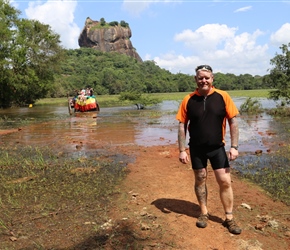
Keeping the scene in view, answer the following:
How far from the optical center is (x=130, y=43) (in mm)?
171375

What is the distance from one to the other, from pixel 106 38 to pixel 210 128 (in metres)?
163

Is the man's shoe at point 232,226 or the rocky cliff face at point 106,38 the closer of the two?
the man's shoe at point 232,226

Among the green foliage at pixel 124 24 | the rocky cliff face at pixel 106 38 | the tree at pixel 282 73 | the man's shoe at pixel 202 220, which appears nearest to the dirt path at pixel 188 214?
the man's shoe at pixel 202 220

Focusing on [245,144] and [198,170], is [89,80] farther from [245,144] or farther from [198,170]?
[198,170]

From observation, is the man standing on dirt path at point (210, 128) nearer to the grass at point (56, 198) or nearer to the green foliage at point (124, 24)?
the grass at point (56, 198)

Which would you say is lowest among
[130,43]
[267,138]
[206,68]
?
[267,138]

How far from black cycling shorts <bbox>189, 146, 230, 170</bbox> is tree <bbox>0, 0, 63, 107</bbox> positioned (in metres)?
26.4

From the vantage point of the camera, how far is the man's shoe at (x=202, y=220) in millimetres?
3996

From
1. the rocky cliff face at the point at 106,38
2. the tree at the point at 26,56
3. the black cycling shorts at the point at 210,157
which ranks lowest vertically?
the black cycling shorts at the point at 210,157

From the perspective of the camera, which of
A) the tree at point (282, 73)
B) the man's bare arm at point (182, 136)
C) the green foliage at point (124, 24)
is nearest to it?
the man's bare arm at point (182, 136)

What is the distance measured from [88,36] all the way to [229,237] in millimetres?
168352

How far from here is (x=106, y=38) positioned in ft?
525

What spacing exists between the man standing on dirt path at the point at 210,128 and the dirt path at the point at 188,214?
0.67 ft

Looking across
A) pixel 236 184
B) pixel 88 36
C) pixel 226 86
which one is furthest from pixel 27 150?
pixel 88 36
